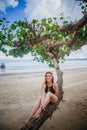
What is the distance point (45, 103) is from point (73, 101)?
4.33m

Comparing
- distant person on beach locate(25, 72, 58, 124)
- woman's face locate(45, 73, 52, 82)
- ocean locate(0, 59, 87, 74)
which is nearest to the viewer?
distant person on beach locate(25, 72, 58, 124)

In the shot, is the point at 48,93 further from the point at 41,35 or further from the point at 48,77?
the point at 41,35

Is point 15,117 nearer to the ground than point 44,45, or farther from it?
nearer to the ground

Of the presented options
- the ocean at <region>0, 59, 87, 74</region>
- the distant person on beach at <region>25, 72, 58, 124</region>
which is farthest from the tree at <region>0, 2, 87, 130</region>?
the ocean at <region>0, 59, 87, 74</region>

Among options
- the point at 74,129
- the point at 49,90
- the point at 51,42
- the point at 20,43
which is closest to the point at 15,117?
the point at 49,90

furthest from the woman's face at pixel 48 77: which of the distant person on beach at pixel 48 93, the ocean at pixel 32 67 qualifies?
the ocean at pixel 32 67

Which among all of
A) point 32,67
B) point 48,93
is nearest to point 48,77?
point 48,93

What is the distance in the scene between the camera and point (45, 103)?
487 centimetres

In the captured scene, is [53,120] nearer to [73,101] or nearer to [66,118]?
[66,118]

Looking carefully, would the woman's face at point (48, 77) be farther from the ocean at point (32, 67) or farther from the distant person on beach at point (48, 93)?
the ocean at point (32, 67)

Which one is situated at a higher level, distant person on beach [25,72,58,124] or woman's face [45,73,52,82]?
woman's face [45,73,52,82]

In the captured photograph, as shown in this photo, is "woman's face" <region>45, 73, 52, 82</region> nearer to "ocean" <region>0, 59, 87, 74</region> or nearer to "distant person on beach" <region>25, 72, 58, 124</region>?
"distant person on beach" <region>25, 72, 58, 124</region>

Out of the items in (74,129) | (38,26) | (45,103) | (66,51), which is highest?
(38,26)

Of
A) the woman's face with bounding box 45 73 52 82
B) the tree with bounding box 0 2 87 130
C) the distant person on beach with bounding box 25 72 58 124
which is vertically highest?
the tree with bounding box 0 2 87 130
